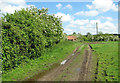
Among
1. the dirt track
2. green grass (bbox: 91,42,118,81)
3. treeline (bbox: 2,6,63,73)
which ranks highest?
treeline (bbox: 2,6,63,73)

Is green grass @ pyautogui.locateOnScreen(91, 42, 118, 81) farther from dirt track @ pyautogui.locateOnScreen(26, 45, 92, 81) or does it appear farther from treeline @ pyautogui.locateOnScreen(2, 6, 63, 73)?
treeline @ pyautogui.locateOnScreen(2, 6, 63, 73)

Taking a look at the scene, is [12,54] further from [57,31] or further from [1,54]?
[57,31]

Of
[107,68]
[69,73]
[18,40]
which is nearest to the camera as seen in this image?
[69,73]

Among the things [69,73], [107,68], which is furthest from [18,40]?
[107,68]

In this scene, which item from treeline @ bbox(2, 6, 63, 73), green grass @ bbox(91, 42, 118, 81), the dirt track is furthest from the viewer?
treeline @ bbox(2, 6, 63, 73)

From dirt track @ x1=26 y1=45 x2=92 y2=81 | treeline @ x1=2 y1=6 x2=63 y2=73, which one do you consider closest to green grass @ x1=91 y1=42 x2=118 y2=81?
dirt track @ x1=26 y1=45 x2=92 y2=81

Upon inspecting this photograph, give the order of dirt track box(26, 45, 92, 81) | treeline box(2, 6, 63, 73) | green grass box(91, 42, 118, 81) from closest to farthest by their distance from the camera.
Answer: green grass box(91, 42, 118, 81), dirt track box(26, 45, 92, 81), treeline box(2, 6, 63, 73)

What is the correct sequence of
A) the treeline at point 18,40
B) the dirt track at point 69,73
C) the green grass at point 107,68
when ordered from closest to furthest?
the green grass at point 107,68 < the dirt track at point 69,73 < the treeline at point 18,40

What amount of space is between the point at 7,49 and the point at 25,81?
3.19m

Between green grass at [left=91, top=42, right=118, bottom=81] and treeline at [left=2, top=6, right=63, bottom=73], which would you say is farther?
treeline at [left=2, top=6, right=63, bottom=73]

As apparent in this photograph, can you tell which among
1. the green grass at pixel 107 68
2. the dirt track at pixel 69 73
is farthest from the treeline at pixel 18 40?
the green grass at pixel 107 68

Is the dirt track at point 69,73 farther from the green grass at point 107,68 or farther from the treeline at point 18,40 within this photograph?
the treeline at point 18,40

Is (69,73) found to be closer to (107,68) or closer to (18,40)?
(107,68)

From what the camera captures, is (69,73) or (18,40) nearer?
(69,73)
